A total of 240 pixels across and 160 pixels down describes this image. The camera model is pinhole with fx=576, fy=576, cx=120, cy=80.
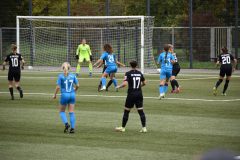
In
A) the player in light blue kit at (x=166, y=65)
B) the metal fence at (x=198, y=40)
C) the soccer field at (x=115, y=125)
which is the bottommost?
the soccer field at (x=115, y=125)

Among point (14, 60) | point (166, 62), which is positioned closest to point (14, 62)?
point (14, 60)

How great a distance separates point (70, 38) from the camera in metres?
42.5

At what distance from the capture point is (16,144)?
12.7 m

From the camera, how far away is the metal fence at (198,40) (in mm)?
42438

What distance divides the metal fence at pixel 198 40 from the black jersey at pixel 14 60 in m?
22.0

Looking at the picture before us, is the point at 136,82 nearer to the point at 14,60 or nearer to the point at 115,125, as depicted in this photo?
the point at 115,125

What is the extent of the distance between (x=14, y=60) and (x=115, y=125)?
7.98 m

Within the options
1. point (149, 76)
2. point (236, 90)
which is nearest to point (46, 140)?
point (236, 90)

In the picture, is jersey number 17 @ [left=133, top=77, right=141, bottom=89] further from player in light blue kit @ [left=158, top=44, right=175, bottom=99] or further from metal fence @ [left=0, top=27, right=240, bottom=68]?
metal fence @ [left=0, top=27, right=240, bottom=68]

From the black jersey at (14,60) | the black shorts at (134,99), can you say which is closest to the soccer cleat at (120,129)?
the black shorts at (134,99)

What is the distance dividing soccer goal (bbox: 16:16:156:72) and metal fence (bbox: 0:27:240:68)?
2.74 meters

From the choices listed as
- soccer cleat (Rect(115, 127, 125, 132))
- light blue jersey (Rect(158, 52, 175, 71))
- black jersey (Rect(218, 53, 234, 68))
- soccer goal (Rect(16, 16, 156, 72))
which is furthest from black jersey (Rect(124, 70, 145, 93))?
soccer goal (Rect(16, 16, 156, 72))

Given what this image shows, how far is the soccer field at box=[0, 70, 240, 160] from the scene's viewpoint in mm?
11844

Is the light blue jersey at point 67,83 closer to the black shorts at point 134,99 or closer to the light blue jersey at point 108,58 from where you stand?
the black shorts at point 134,99
